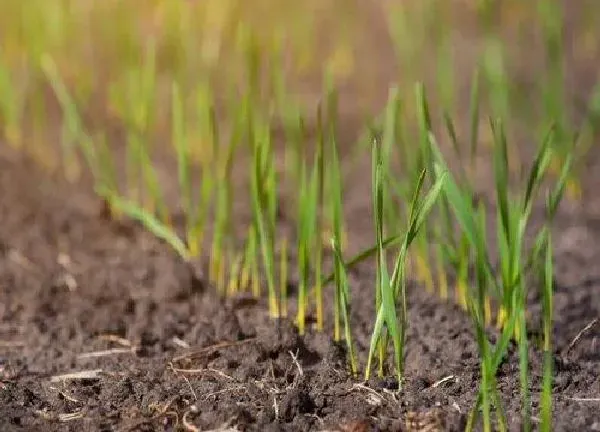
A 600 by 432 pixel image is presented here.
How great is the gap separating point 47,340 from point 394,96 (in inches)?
26.5

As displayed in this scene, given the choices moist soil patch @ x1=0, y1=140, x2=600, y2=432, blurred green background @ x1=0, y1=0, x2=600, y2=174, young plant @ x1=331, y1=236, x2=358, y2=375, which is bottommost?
moist soil patch @ x1=0, y1=140, x2=600, y2=432

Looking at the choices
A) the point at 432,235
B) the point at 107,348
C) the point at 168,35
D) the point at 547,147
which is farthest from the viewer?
the point at 168,35

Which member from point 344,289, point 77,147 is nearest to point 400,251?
point 344,289

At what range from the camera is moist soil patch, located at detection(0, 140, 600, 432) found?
1.10m

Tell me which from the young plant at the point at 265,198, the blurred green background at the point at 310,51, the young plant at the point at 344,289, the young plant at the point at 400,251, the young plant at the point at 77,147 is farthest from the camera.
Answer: the blurred green background at the point at 310,51

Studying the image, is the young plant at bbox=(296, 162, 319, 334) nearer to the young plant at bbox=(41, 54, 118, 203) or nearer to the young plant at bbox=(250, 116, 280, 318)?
the young plant at bbox=(250, 116, 280, 318)

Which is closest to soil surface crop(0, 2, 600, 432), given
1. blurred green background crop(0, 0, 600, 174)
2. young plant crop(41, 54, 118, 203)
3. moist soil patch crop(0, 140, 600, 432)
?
moist soil patch crop(0, 140, 600, 432)

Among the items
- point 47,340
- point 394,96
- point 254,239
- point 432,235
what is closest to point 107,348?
point 47,340

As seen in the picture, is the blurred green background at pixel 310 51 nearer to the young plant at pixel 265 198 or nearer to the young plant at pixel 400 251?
the young plant at pixel 265 198

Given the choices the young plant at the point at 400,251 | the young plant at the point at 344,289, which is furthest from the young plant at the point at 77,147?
the young plant at the point at 400,251

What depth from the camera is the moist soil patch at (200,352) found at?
1.10 m

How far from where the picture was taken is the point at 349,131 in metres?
2.43

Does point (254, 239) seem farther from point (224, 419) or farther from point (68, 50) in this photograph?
point (68, 50)

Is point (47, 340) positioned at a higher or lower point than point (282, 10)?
lower
